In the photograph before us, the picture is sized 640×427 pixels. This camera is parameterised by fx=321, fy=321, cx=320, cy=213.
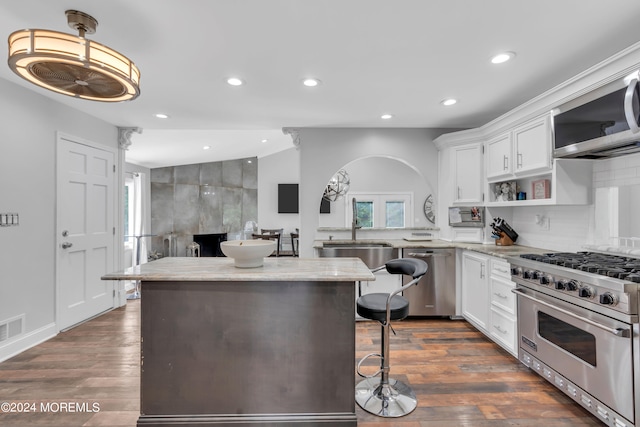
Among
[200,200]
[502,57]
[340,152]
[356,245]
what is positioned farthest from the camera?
[200,200]

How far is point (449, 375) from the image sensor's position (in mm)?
2447

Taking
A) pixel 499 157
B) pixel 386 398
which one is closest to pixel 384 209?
pixel 499 157

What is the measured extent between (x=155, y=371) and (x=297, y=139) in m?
Result: 3.00

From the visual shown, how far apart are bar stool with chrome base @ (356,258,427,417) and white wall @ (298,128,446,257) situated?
1917mm

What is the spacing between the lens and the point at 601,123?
210cm

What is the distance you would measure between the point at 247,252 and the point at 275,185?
6.72 m

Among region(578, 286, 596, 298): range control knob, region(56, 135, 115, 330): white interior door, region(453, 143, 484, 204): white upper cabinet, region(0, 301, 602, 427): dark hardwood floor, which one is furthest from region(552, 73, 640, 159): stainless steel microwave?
region(56, 135, 115, 330): white interior door

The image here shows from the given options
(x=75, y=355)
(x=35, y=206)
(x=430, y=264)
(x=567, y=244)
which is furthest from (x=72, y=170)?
(x=567, y=244)

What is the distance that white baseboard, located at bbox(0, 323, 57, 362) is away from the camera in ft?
8.77

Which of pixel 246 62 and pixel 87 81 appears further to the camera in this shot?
pixel 246 62

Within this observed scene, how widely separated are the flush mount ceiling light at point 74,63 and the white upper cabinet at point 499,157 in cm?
317

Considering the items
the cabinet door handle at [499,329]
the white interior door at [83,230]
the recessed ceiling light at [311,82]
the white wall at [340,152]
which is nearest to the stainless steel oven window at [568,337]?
the cabinet door handle at [499,329]

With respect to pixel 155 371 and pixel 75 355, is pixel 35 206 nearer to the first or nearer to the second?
pixel 75 355

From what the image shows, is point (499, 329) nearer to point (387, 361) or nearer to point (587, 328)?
point (587, 328)
